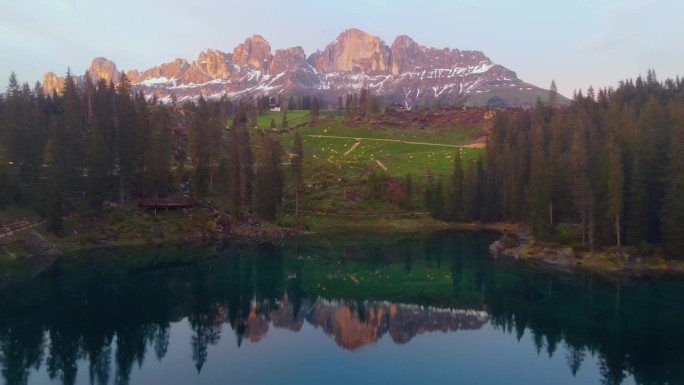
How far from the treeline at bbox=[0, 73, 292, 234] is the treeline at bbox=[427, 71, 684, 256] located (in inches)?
1368

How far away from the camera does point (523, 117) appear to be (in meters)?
128

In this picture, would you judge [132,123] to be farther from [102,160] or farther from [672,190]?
[672,190]

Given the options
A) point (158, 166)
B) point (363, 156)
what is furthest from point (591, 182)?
point (363, 156)

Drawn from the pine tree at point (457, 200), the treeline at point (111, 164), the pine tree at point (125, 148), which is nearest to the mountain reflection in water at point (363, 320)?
the treeline at point (111, 164)

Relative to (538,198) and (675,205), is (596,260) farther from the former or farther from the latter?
(538,198)

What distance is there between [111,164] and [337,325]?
171 ft

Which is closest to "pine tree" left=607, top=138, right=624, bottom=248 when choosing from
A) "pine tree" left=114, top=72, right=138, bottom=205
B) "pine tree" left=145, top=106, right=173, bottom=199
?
"pine tree" left=145, top=106, right=173, bottom=199

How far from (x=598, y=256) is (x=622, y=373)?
3295cm

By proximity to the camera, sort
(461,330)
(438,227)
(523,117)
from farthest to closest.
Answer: (523,117) < (438,227) < (461,330)

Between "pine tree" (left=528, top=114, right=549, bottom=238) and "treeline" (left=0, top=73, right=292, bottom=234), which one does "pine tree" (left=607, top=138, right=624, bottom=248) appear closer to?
"pine tree" (left=528, top=114, right=549, bottom=238)

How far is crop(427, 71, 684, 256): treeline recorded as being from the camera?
60.6 metres

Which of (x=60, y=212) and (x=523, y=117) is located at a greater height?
(x=523, y=117)

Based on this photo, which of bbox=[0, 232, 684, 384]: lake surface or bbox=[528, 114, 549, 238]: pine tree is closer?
bbox=[0, 232, 684, 384]: lake surface

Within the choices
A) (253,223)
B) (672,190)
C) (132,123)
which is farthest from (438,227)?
(132,123)
